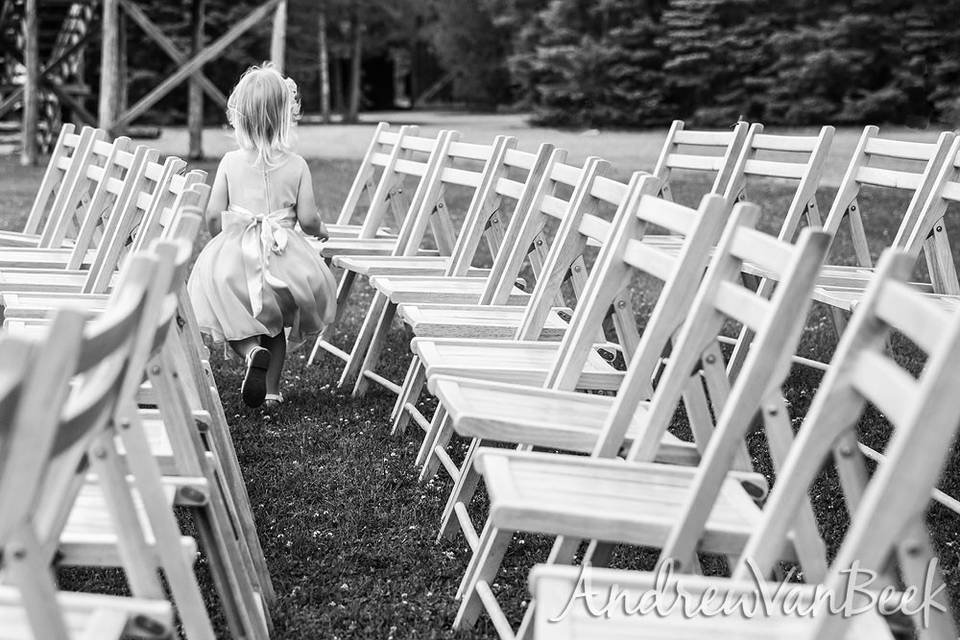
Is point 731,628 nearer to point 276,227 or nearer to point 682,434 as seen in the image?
point 682,434

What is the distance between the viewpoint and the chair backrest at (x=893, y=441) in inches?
72.5

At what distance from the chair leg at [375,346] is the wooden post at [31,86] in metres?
12.3

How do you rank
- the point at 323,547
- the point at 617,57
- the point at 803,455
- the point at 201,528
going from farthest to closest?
1. the point at 617,57
2. the point at 323,547
3. the point at 201,528
4. the point at 803,455

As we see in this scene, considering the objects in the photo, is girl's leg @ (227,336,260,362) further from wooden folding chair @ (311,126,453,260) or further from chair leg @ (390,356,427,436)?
wooden folding chair @ (311,126,453,260)

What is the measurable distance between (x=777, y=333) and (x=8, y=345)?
1.41 meters

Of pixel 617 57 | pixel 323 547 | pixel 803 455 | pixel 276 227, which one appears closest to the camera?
pixel 803 455

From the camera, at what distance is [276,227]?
18.3ft

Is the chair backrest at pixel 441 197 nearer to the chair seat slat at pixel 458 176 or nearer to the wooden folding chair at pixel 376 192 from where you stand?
the chair seat slat at pixel 458 176

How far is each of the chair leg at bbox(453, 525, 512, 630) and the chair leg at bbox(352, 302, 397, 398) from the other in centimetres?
245

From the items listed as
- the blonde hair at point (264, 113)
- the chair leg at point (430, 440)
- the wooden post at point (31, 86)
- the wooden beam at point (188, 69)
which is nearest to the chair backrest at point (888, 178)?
the chair leg at point (430, 440)

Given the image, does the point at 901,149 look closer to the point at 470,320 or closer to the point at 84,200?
the point at 470,320

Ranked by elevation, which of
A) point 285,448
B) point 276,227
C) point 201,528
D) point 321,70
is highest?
point 201,528

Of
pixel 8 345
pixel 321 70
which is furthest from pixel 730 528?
pixel 321 70

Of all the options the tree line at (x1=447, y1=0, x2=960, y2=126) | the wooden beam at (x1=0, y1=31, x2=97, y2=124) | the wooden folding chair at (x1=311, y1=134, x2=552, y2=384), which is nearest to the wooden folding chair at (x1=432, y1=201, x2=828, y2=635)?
the wooden folding chair at (x1=311, y1=134, x2=552, y2=384)
